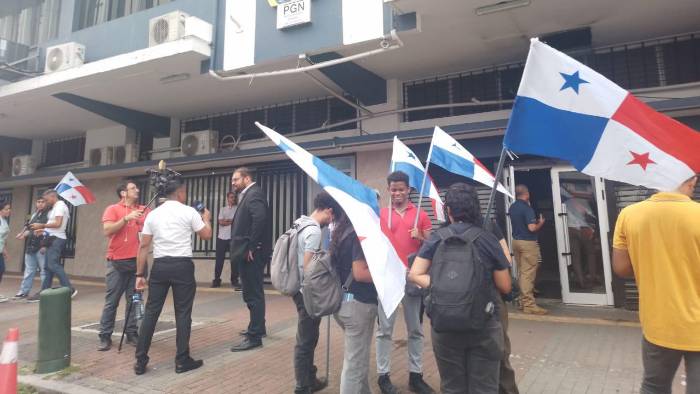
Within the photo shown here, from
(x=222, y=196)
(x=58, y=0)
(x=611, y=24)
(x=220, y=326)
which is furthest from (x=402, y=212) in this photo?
(x=58, y=0)

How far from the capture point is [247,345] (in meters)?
4.75

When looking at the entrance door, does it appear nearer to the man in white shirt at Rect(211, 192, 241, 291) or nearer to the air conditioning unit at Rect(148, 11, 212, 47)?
the man in white shirt at Rect(211, 192, 241, 291)

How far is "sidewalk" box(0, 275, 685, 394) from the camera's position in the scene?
3764 millimetres

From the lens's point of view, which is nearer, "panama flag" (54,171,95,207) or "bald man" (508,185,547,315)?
"bald man" (508,185,547,315)

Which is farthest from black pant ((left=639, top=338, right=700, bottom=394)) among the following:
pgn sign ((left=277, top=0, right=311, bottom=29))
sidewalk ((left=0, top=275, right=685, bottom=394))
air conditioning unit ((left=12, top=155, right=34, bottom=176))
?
air conditioning unit ((left=12, top=155, right=34, bottom=176))

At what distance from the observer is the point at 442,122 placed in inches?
303

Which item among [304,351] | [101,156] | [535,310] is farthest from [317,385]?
[101,156]

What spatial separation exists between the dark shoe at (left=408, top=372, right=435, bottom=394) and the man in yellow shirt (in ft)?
5.20

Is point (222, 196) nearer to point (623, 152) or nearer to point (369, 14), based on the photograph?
point (369, 14)

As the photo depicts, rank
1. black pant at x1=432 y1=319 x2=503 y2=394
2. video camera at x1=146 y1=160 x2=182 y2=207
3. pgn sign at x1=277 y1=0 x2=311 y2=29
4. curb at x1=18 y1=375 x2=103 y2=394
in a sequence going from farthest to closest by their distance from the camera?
pgn sign at x1=277 y1=0 x2=311 y2=29
video camera at x1=146 y1=160 x2=182 y2=207
curb at x1=18 y1=375 x2=103 y2=394
black pant at x1=432 y1=319 x2=503 y2=394

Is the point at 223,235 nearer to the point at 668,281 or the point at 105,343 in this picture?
the point at 105,343

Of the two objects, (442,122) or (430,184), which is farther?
(442,122)

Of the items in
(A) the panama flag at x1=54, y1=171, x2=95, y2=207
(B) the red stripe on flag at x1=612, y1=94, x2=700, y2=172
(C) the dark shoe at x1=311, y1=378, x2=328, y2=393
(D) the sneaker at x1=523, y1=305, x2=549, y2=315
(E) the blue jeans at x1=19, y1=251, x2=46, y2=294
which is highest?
(A) the panama flag at x1=54, y1=171, x2=95, y2=207

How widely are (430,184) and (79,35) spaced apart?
361 inches
